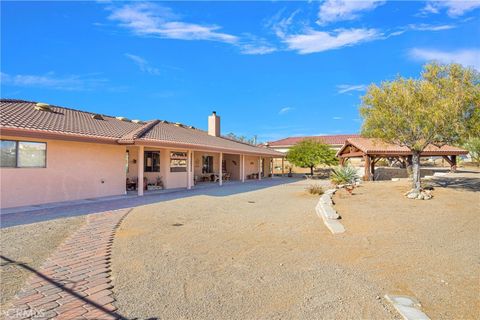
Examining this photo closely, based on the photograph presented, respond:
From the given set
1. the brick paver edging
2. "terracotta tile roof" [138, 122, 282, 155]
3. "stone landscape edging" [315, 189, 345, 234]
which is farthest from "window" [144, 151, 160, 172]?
the brick paver edging

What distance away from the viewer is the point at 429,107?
1283cm

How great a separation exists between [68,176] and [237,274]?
10884 mm

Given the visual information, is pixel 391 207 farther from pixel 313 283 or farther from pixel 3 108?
pixel 3 108

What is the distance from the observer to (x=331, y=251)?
611 cm

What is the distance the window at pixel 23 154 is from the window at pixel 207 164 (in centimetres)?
1396

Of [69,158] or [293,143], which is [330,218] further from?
[293,143]

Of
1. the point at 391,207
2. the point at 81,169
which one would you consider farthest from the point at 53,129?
the point at 391,207

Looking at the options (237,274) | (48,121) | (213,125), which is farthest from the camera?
(213,125)

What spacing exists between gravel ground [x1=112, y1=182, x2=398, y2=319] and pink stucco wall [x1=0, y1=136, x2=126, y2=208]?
578 centimetres

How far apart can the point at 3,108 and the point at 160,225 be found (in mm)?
9905

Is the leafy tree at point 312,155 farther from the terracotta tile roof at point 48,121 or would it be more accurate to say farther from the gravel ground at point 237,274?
the gravel ground at point 237,274

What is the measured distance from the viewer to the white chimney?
29.0 m

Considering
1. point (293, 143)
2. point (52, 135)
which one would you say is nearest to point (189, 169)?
point (52, 135)

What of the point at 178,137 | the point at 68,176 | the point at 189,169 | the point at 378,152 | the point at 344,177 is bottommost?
the point at 344,177
